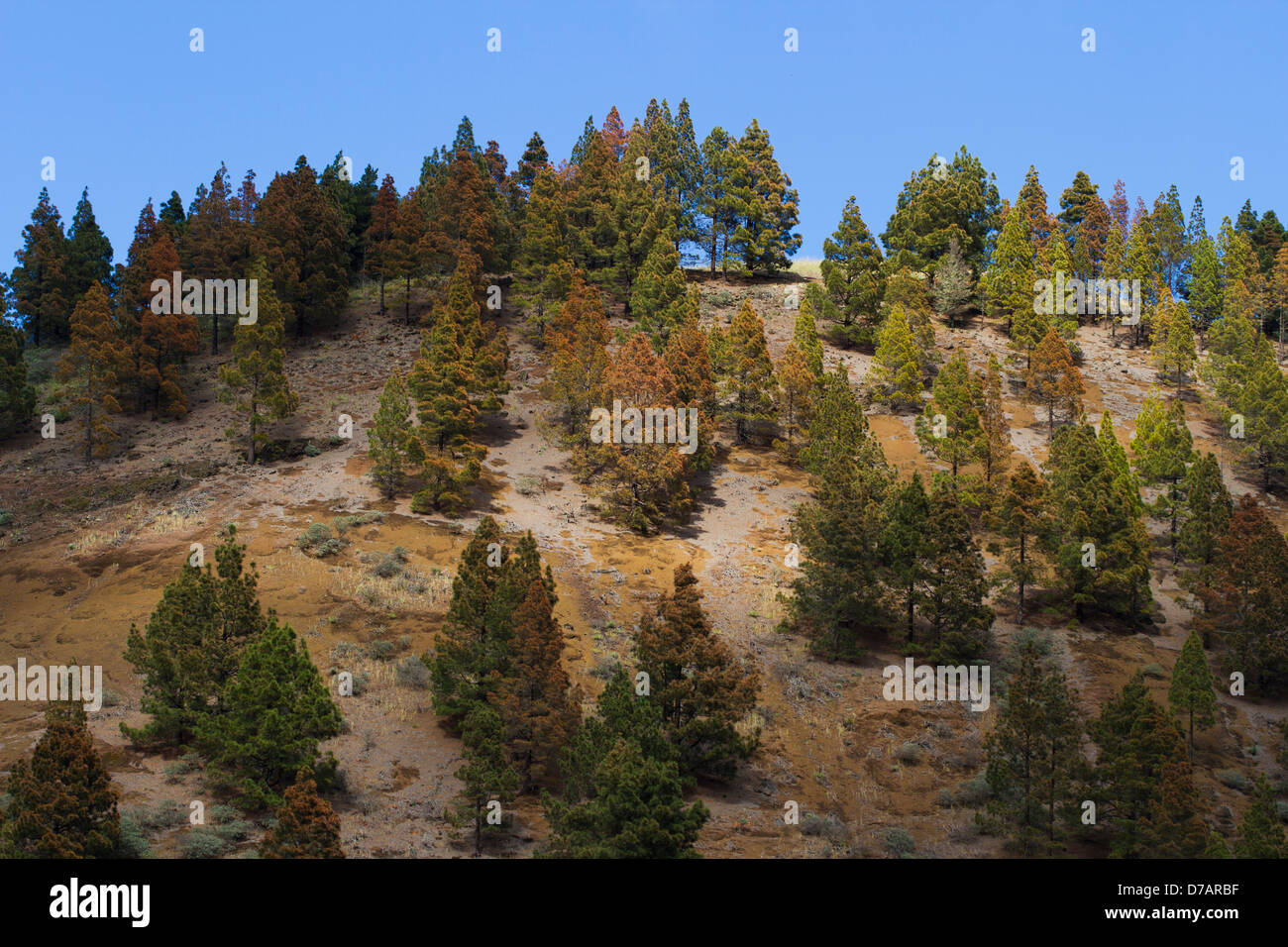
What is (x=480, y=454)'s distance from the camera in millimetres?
68750

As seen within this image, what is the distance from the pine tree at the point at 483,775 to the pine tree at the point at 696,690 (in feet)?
21.4

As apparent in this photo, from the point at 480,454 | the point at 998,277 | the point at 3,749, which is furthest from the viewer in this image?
the point at 998,277

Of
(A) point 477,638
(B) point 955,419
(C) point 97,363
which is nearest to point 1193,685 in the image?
(A) point 477,638

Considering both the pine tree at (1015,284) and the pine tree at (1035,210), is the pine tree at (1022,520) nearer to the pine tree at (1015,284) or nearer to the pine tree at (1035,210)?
the pine tree at (1015,284)

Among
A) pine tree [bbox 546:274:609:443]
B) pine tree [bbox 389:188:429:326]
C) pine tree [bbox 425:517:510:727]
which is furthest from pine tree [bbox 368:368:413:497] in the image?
pine tree [bbox 389:188:429:326]

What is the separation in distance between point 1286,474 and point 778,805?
5273cm

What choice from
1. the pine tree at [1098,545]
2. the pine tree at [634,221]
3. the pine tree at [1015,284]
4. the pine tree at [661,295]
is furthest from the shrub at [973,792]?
the pine tree at [634,221]

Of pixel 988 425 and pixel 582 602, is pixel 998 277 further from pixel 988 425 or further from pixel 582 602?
pixel 582 602

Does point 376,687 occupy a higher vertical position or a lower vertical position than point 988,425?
lower

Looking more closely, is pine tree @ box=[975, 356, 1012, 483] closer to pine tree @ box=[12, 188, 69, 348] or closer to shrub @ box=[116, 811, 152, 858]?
shrub @ box=[116, 811, 152, 858]

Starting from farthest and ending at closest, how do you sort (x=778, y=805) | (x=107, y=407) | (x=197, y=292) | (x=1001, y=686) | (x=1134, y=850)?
(x=197, y=292), (x=107, y=407), (x=1001, y=686), (x=778, y=805), (x=1134, y=850)

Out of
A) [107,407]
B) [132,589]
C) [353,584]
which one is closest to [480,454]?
[353,584]

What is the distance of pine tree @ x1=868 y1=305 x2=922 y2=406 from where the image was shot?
85562mm

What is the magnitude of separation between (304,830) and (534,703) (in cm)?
1261
